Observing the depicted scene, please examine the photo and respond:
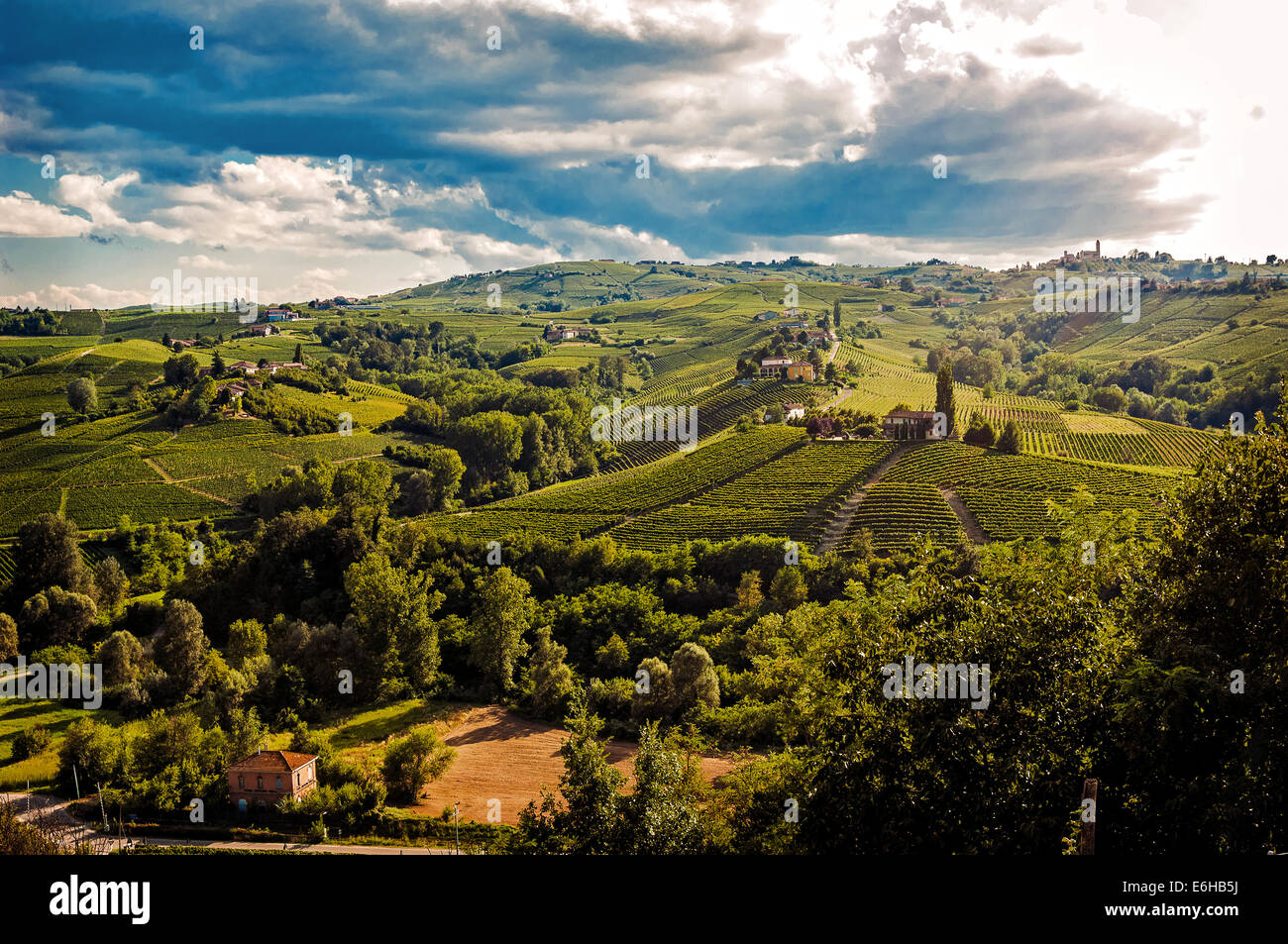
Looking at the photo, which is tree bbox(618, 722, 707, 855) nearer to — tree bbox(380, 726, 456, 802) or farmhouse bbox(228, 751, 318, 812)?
tree bbox(380, 726, 456, 802)

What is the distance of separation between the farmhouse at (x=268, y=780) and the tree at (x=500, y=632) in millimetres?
13295

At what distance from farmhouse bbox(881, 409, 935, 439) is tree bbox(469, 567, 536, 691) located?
4217 centimetres

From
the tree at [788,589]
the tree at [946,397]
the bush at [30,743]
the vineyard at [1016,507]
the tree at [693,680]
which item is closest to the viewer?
the bush at [30,743]

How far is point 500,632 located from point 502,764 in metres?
10.1

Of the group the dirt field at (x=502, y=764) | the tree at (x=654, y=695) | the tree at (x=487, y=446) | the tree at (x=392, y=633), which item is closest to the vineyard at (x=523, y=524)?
the tree at (x=392, y=633)

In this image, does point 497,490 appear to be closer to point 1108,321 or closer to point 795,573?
point 795,573

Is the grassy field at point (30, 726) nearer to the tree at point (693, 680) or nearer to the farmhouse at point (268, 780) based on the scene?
the farmhouse at point (268, 780)

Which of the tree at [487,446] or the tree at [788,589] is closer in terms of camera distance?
the tree at [788,589]

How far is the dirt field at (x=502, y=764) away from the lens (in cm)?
3269

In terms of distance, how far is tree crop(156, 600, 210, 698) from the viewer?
42281mm

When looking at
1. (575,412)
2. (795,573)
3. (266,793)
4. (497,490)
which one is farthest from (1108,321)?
(266,793)

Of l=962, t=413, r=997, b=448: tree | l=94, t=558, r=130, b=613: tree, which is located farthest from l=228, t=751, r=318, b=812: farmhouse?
l=962, t=413, r=997, b=448: tree
